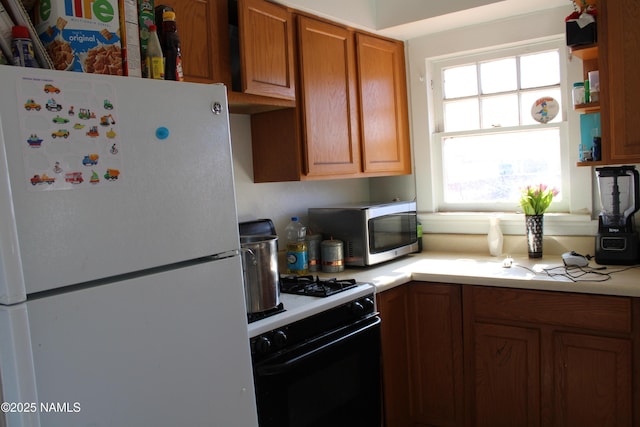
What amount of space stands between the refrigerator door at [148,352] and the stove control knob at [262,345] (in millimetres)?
250

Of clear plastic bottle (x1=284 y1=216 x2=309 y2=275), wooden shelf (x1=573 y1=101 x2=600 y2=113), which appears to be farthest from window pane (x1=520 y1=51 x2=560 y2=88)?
clear plastic bottle (x1=284 y1=216 x2=309 y2=275)

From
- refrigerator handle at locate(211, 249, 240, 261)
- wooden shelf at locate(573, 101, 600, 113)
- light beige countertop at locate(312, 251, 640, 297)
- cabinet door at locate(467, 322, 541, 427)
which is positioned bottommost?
cabinet door at locate(467, 322, 541, 427)

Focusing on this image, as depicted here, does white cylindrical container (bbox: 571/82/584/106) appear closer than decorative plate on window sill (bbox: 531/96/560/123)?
Yes

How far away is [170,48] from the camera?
4.60ft

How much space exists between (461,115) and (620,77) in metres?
0.94

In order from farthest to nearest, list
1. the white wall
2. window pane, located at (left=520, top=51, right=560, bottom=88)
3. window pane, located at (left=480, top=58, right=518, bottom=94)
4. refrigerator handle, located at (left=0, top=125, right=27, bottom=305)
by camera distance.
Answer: window pane, located at (left=480, top=58, right=518, bottom=94)
window pane, located at (left=520, top=51, right=560, bottom=88)
the white wall
refrigerator handle, located at (left=0, top=125, right=27, bottom=305)

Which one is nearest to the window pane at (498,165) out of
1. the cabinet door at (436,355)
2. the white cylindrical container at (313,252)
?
the cabinet door at (436,355)

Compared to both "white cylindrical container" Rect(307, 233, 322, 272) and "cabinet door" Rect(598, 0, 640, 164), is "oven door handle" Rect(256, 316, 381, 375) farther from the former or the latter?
"cabinet door" Rect(598, 0, 640, 164)

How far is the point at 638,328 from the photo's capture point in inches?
78.4

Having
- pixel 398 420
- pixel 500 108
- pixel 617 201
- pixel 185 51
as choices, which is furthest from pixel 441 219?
pixel 185 51

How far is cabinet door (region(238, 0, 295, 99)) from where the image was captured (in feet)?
6.69

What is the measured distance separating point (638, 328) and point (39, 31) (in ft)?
7.17

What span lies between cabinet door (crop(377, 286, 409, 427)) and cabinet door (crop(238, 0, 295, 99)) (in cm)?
101

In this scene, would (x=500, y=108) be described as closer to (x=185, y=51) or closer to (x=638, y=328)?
(x=638, y=328)
